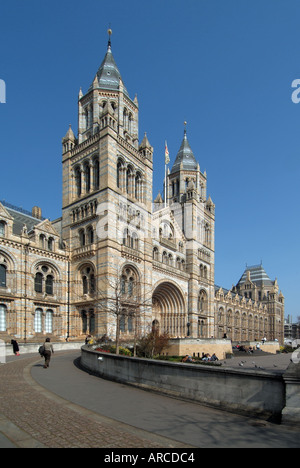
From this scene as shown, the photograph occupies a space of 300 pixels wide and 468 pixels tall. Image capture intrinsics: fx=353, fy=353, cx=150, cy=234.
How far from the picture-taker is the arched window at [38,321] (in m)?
33.0

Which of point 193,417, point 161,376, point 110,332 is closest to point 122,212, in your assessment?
point 110,332

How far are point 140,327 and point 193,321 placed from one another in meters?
15.0

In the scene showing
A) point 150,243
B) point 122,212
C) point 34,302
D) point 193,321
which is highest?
point 122,212

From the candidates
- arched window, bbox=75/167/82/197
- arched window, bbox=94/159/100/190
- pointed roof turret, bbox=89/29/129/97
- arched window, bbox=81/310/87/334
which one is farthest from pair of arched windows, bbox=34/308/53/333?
pointed roof turret, bbox=89/29/129/97

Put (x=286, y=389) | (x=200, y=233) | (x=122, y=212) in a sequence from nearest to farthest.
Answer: (x=286, y=389) < (x=122, y=212) < (x=200, y=233)

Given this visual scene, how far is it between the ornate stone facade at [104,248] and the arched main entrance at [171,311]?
0.13 meters

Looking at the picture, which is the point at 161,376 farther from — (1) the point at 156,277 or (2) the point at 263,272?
(2) the point at 263,272

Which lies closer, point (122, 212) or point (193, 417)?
point (193, 417)

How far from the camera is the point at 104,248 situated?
113ft

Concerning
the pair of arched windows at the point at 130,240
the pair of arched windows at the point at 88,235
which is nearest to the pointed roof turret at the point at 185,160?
the pair of arched windows at the point at 130,240

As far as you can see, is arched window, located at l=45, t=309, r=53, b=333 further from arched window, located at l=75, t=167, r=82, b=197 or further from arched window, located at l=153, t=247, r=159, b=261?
arched window, located at l=153, t=247, r=159, b=261

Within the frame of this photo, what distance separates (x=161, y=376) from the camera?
10.4m

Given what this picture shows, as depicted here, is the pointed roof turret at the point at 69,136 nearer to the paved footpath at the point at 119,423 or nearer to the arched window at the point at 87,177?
the arched window at the point at 87,177

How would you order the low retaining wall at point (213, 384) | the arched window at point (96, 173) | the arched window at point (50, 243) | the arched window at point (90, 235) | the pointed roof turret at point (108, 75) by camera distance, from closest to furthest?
the low retaining wall at point (213, 384) < the arched window at point (50, 243) < the arched window at point (90, 235) < the arched window at point (96, 173) < the pointed roof turret at point (108, 75)
